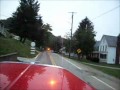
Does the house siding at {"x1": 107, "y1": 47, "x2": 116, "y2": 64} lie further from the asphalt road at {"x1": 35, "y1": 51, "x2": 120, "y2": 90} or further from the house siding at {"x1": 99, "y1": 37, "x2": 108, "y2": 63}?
the asphalt road at {"x1": 35, "y1": 51, "x2": 120, "y2": 90}

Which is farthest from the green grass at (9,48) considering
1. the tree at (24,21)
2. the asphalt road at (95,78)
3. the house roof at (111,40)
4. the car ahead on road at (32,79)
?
the house roof at (111,40)

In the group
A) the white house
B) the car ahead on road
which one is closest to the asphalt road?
the car ahead on road

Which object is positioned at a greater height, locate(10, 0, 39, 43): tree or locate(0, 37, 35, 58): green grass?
locate(10, 0, 39, 43): tree

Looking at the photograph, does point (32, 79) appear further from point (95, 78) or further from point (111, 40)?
point (111, 40)

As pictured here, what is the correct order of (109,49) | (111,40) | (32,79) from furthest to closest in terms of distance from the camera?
(111,40)
(109,49)
(32,79)

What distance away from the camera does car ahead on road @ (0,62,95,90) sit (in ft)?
7.84

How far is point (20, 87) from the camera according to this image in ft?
7.61

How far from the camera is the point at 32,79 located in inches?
102

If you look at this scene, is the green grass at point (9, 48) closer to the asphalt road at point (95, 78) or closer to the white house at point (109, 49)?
the asphalt road at point (95, 78)

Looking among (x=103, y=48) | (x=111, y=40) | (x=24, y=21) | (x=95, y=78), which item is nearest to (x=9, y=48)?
(x=95, y=78)

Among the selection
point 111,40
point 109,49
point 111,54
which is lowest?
point 111,54

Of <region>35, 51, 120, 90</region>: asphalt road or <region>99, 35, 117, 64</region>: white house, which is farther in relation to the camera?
<region>99, 35, 117, 64</region>: white house

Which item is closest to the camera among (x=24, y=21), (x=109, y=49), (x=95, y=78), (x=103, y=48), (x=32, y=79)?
(x=32, y=79)

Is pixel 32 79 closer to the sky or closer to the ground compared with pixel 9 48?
closer to the ground
